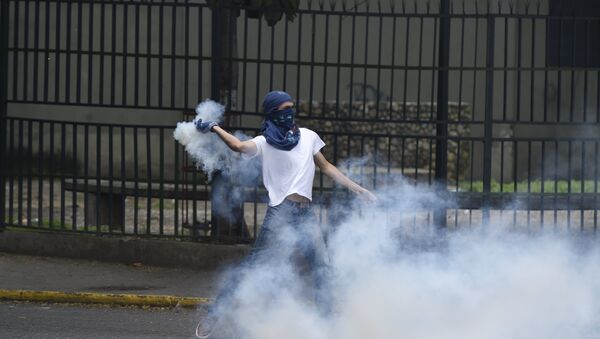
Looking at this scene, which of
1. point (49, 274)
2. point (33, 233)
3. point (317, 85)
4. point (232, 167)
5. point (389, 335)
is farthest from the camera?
point (317, 85)

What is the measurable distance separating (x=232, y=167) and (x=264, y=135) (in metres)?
2.08

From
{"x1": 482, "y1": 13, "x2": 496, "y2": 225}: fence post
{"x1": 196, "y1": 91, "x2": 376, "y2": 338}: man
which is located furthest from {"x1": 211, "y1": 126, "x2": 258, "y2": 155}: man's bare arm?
{"x1": 482, "y1": 13, "x2": 496, "y2": 225}: fence post

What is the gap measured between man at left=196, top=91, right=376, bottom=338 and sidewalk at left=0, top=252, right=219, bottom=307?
6.19ft

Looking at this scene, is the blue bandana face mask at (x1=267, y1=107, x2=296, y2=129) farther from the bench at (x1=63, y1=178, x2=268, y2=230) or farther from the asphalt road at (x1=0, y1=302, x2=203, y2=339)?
the bench at (x1=63, y1=178, x2=268, y2=230)

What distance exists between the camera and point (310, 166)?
7.66 meters

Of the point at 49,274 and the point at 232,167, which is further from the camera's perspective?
the point at 49,274

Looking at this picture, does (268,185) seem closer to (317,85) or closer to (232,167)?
(232,167)

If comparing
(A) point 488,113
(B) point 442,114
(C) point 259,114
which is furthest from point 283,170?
(A) point 488,113

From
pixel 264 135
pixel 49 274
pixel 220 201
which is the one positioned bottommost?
pixel 49 274

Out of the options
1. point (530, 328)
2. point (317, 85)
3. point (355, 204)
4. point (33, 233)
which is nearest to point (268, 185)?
point (530, 328)

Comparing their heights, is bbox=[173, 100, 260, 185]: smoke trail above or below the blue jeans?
above

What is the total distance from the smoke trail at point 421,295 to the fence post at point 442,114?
5.47 feet

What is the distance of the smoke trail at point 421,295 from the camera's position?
24.6 ft

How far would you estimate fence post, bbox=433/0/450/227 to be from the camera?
10.2 metres
